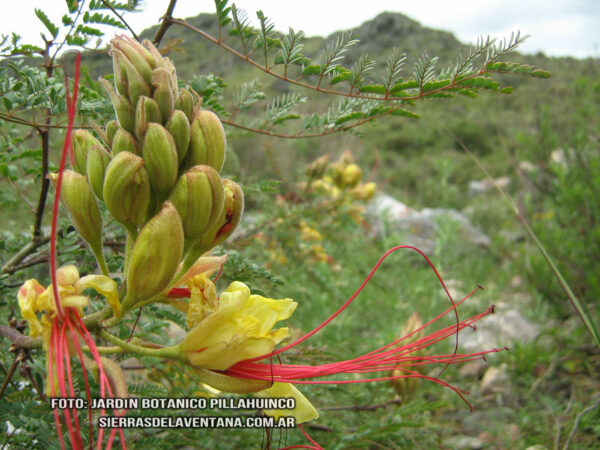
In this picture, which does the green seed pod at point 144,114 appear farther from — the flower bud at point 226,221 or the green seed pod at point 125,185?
the flower bud at point 226,221

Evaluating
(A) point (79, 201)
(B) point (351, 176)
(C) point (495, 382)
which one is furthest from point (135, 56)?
(C) point (495, 382)

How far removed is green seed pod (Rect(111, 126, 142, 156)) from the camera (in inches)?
30.1

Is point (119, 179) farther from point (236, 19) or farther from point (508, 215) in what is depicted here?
point (508, 215)

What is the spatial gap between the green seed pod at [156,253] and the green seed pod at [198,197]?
0.03 meters

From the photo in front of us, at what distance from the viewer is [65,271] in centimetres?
75

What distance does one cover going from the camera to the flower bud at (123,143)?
2.51ft

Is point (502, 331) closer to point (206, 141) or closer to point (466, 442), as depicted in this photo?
point (466, 442)

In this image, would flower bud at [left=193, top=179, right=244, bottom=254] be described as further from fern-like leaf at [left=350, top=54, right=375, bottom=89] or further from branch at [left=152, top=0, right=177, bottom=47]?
branch at [left=152, top=0, right=177, bottom=47]

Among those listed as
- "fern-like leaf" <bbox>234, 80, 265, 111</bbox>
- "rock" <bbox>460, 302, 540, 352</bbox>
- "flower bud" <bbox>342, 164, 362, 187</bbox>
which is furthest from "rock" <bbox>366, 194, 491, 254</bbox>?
"fern-like leaf" <bbox>234, 80, 265, 111</bbox>

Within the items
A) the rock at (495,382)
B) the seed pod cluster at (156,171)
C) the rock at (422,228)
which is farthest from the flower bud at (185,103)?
the rock at (422,228)

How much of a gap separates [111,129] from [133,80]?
Result: 0.31 ft

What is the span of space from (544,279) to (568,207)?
2.27 feet

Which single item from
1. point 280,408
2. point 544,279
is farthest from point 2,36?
point 544,279

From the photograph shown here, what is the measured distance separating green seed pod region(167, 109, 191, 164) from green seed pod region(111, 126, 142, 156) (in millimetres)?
59
